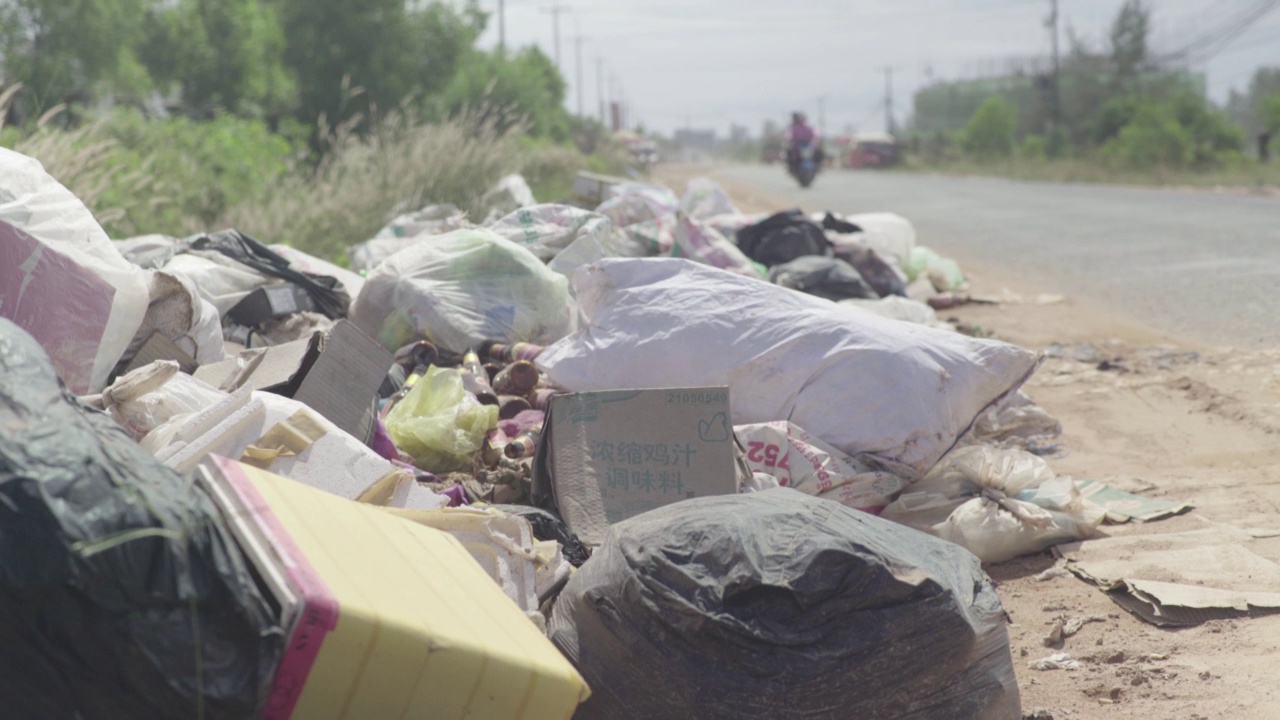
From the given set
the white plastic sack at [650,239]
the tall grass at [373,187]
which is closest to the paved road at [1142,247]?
the white plastic sack at [650,239]

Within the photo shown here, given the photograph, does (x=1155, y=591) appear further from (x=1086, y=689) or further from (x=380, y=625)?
(x=380, y=625)

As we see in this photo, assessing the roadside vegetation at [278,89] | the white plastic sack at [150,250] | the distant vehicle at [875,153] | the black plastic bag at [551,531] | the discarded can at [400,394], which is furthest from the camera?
the distant vehicle at [875,153]

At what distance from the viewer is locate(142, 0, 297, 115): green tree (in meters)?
19.3

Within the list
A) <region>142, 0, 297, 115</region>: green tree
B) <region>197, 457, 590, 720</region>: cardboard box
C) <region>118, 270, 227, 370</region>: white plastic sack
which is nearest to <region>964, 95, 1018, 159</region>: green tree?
<region>142, 0, 297, 115</region>: green tree

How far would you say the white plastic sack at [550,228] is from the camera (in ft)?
17.0

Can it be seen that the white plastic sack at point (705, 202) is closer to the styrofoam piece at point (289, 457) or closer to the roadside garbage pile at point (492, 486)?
the roadside garbage pile at point (492, 486)

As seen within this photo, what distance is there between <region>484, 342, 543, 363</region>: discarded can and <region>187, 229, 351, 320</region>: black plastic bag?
2.52ft

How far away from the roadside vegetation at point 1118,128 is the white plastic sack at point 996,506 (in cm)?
1738

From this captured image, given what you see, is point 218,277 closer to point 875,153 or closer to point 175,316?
point 175,316

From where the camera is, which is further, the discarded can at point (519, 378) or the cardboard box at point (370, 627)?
the discarded can at point (519, 378)

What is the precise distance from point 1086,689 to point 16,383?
6.75ft

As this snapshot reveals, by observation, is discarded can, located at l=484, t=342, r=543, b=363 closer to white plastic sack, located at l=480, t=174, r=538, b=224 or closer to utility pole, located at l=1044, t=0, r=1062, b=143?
white plastic sack, located at l=480, t=174, r=538, b=224

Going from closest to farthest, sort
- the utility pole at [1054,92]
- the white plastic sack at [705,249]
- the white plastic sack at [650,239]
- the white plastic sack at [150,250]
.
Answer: the white plastic sack at [150,250] → the white plastic sack at [705,249] → the white plastic sack at [650,239] → the utility pole at [1054,92]

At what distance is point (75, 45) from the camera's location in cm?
1936
